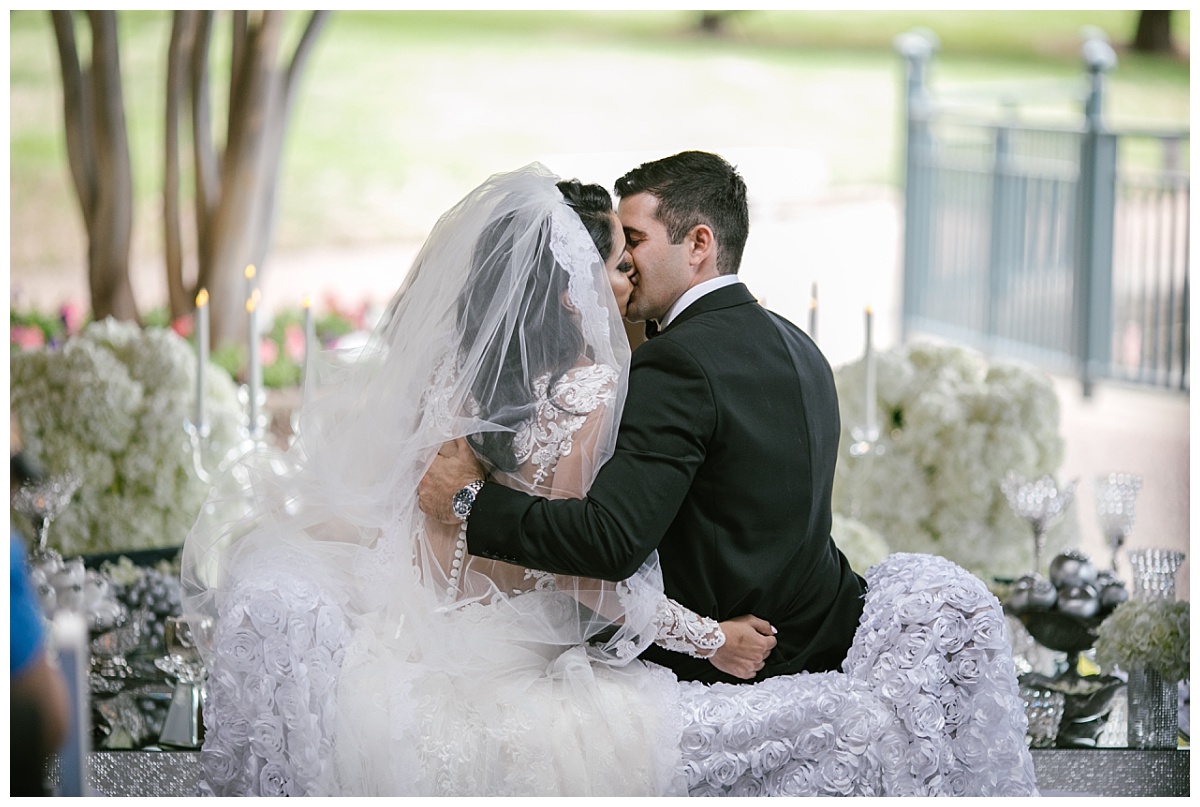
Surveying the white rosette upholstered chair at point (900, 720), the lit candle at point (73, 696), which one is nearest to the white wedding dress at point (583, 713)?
the white rosette upholstered chair at point (900, 720)

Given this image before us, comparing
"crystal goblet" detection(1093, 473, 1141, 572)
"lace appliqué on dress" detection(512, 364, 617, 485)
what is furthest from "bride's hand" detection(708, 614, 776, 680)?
"crystal goblet" detection(1093, 473, 1141, 572)

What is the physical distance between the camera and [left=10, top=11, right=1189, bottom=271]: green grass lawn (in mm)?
12352

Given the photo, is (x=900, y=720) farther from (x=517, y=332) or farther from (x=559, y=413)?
(x=517, y=332)

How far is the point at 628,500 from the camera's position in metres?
2.31

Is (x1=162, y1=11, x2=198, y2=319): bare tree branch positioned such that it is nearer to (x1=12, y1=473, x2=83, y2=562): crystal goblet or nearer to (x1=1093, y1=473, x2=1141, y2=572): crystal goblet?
(x1=12, y1=473, x2=83, y2=562): crystal goblet

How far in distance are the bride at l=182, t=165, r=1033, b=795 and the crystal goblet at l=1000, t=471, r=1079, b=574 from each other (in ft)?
3.14

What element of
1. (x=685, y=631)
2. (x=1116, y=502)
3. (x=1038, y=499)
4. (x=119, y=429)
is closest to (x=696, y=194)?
(x=685, y=631)

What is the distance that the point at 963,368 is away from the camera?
398 centimetres

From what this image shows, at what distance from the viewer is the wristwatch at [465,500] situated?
7.89ft

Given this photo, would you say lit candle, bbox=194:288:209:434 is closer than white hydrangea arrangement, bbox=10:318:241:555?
Yes

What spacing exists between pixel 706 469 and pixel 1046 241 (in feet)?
21.6

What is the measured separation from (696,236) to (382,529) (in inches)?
32.9

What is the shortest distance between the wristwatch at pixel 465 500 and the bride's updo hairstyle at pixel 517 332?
4.0 inches

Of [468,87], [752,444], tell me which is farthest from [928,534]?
[468,87]
